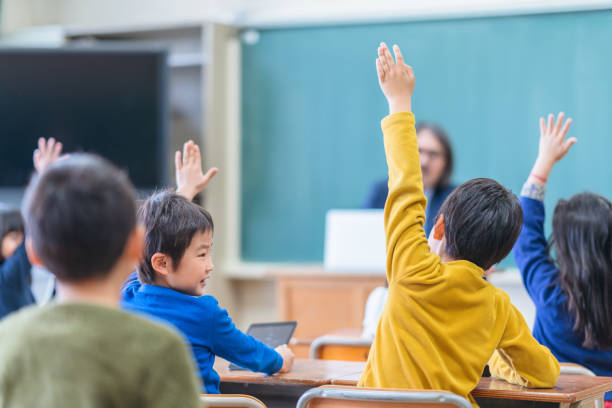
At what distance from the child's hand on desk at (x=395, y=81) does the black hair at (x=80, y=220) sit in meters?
0.88

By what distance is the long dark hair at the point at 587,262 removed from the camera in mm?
2266

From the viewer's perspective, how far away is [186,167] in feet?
7.99

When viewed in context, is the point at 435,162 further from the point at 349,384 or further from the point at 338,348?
the point at 349,384

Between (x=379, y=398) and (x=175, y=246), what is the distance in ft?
2.00

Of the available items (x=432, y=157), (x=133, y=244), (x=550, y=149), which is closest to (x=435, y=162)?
(x=432, y=157)

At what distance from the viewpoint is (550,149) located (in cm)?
248

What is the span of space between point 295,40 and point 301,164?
2.45ft

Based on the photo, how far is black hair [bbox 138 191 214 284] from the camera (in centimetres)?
189

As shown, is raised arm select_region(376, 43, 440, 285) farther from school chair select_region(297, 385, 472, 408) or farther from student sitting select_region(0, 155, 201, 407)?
student sitting select_region(0, 155, 201, 407)

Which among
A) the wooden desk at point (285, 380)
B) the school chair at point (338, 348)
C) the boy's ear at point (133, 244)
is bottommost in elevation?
the school chair at point (338, 348)

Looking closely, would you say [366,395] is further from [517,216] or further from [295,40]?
[295,40]

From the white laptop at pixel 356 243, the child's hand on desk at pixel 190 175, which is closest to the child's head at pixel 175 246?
the child's hand on desk at pixel 190 175

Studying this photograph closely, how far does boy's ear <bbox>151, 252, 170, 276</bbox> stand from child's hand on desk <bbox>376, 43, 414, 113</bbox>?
61 centimetres

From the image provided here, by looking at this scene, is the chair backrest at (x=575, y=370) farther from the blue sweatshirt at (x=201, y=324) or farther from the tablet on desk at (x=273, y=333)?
the blue sweatshirt at (x=201, y=324)
